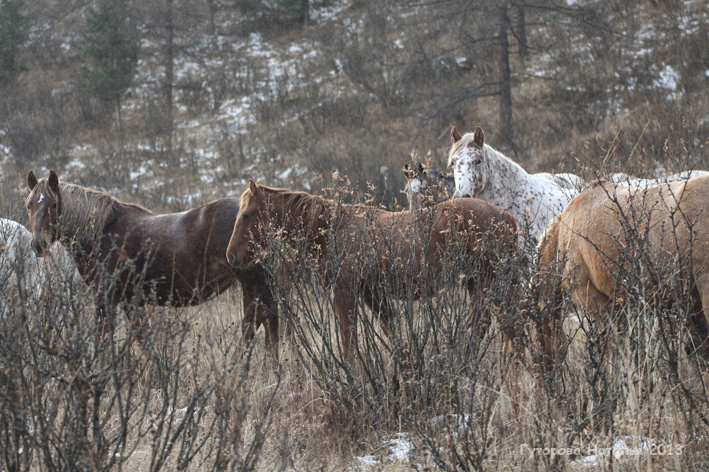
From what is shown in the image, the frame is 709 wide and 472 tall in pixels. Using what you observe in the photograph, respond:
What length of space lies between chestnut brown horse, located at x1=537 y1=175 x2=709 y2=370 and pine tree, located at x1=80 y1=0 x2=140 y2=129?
21.5 metres

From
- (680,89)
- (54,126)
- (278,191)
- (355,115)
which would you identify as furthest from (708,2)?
(54,126)

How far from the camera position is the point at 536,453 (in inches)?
86.3

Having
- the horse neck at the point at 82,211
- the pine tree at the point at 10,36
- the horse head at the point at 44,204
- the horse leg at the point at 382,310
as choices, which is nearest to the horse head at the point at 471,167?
the horse leg at the point at 382,310

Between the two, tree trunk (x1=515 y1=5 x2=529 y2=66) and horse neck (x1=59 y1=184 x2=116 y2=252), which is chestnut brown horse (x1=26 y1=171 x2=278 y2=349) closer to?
horse neck (x1=59 y1=184 x2=116 y2=252)

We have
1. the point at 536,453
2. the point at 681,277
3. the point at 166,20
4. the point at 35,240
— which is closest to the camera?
the point at 536,453

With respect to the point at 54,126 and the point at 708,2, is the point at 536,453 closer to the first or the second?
the point at 708,2

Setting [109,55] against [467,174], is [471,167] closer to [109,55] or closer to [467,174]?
[467,174]

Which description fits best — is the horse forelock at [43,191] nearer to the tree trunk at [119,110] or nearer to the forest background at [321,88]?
the forest background at [321,88]

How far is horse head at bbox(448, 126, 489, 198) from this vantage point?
5.11m

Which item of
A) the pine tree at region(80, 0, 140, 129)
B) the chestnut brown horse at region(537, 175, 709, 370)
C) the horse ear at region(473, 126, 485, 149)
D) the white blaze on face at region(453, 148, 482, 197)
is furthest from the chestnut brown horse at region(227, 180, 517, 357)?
the pine tree at region(80, 0, 140, 129)

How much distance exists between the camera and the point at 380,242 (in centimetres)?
311

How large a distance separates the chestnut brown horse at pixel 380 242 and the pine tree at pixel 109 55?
19.6 meters

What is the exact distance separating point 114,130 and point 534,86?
15891 millimetres

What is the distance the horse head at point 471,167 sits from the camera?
201 inches
